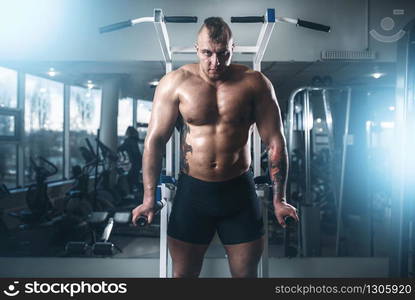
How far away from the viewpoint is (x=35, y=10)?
8.61ft

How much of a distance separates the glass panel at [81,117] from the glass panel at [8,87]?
5.36 ft

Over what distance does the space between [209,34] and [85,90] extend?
21.4ft

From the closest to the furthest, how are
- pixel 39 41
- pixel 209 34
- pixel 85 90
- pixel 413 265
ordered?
pixel 209 34
pixel 413 265
pixel 39 41
pixel 85 90

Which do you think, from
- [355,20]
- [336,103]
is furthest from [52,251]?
[336,103]

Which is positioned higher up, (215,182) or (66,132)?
(66,132)

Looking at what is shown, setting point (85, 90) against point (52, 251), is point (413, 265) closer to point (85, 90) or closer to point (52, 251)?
point (52, 251)

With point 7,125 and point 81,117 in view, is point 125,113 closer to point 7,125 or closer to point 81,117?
point 81,117

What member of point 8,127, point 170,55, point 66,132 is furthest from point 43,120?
point 170,55

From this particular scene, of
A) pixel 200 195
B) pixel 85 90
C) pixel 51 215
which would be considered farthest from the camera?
pixel 85 90

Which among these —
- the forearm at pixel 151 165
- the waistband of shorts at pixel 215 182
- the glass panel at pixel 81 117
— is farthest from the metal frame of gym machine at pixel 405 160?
the glass panel at pixel 81 117

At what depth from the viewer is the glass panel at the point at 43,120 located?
18.0ft

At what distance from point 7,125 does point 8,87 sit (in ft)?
1.74

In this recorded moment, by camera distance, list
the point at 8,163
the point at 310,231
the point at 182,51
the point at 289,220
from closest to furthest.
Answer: the point at 289,220
the point at 182,51
the point at 310,231
the point at 8,163

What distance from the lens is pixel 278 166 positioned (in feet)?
5.32
